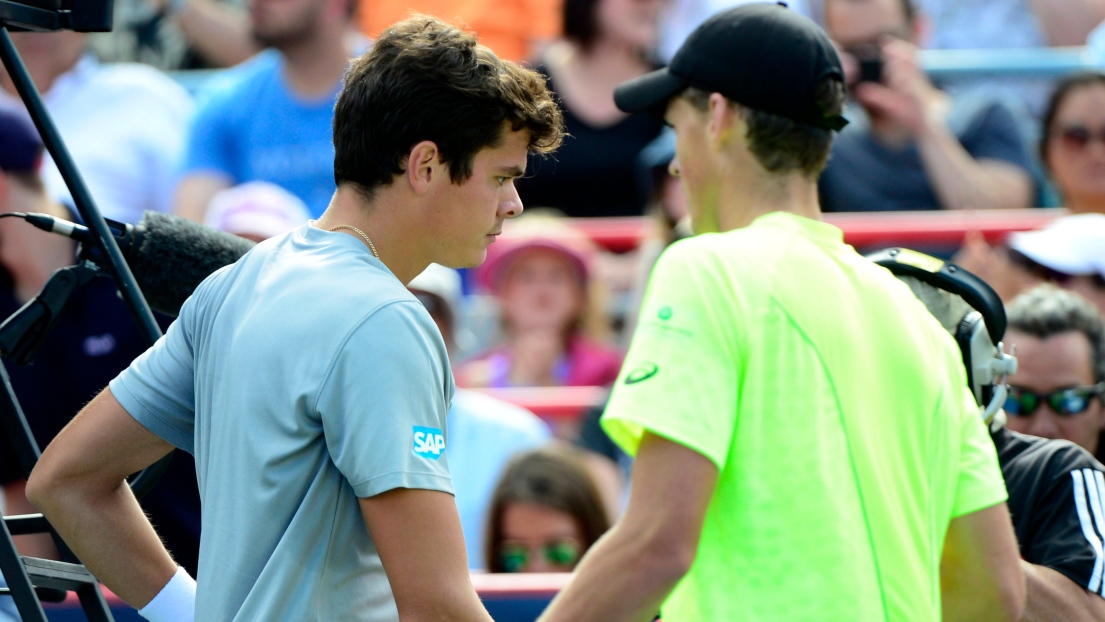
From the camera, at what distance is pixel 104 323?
3.82 metres

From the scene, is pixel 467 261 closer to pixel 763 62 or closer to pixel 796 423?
pixel 796 423

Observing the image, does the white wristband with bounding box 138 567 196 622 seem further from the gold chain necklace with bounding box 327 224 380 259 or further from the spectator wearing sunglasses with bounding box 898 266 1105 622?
the spectator wearing sunglasses with bounding box 898 266 1105 622

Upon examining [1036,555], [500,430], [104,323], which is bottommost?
[500,430]

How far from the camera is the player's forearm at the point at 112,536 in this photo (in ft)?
6.80

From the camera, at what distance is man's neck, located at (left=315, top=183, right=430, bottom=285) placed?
1944 mm

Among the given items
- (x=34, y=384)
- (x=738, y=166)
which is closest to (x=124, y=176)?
(x=34, y=384)

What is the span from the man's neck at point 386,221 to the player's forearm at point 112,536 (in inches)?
22.2

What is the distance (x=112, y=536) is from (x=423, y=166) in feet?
2.54

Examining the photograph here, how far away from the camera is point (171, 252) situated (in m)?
2.49

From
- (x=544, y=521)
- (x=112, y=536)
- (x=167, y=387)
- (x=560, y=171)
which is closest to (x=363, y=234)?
(x=167, y=387)

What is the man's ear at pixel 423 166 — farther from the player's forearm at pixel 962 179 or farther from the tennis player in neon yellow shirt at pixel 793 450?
the player's forearm at pixel 962 179

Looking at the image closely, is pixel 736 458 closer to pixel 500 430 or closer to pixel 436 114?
pixel 436 114

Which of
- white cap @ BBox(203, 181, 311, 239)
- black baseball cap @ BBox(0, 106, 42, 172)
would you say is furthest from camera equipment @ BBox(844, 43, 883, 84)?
black baseball cap @ BBox(0, 106, 42, 172)

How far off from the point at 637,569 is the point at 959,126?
13.3 ft
